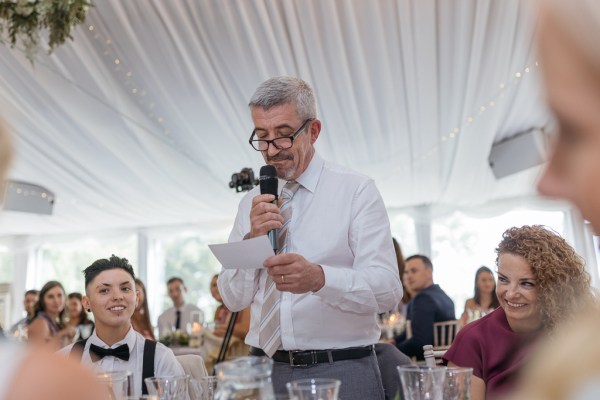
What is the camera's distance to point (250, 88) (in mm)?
6434

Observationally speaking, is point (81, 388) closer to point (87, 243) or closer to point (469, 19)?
point (469, 19)

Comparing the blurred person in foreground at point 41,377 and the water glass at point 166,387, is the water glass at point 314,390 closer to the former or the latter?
the water glass at point 166,387

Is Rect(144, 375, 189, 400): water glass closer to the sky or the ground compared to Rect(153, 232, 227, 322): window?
closer to the ground

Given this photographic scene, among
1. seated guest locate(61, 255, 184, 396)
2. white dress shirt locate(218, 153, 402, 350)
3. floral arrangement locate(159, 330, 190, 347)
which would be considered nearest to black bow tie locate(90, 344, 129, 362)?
seated guest locate(61, 255, 184, 396)

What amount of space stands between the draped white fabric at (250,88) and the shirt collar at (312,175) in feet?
4.67

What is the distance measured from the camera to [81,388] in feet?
1.97

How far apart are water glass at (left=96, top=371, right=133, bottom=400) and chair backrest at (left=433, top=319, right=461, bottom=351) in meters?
4.12

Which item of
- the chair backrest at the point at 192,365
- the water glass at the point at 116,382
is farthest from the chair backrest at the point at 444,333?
the water glass at the point at 116,382

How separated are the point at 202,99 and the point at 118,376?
5.83 m

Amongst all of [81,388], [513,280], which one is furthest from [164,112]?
[81,388]

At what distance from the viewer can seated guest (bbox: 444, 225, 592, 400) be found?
2.46 m

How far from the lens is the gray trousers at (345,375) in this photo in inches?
83.0

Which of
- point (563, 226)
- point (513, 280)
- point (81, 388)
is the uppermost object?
point (563, 226)

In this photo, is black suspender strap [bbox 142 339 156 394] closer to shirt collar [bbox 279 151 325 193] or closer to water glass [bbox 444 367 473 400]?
shirt collar [bbox 279 151 325 193]
